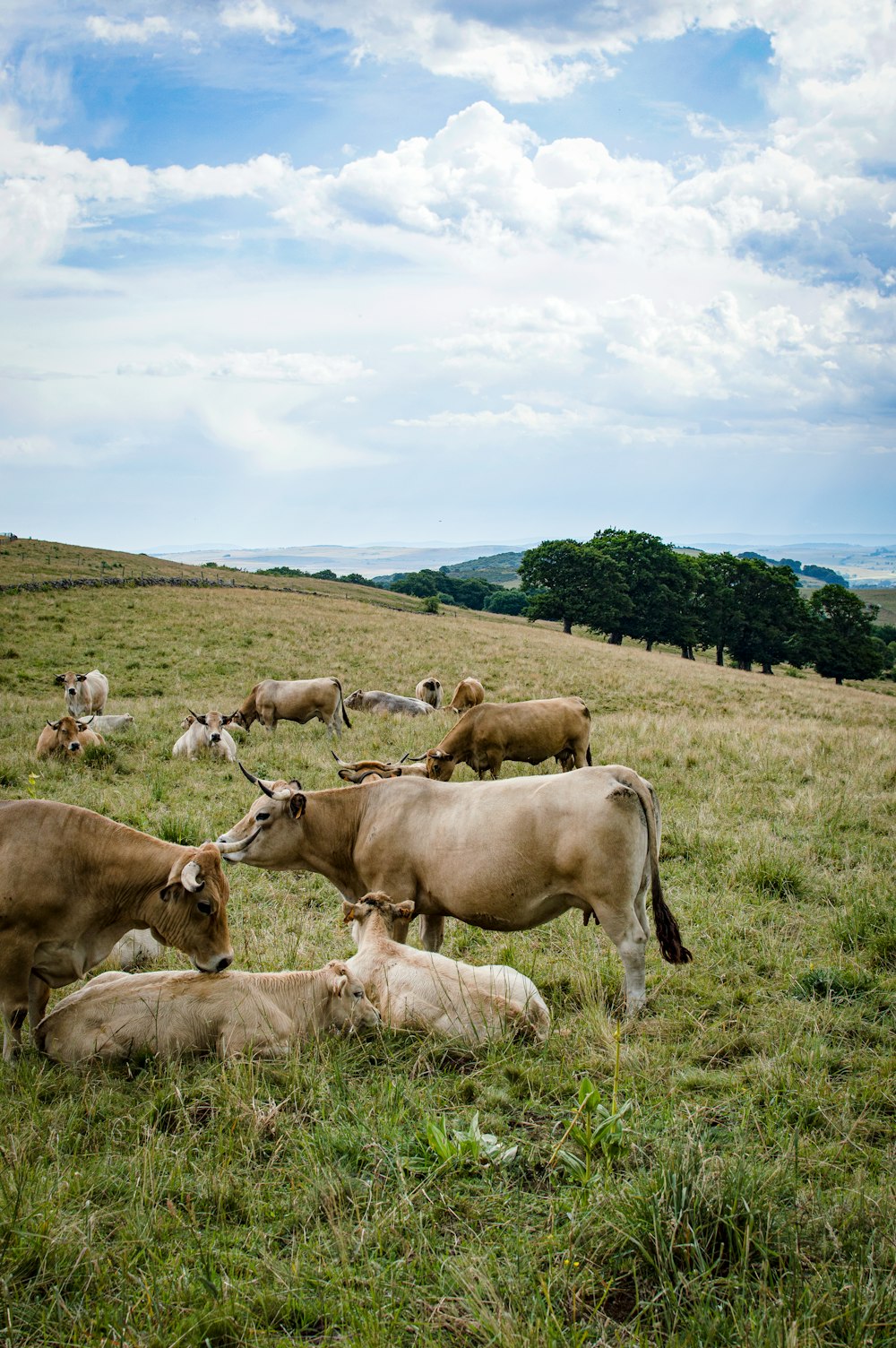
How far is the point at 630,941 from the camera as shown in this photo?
19.9 feet

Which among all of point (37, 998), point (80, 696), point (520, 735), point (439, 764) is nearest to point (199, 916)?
point (37, 998)

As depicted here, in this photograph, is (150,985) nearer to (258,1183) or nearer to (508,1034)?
(258,1183)

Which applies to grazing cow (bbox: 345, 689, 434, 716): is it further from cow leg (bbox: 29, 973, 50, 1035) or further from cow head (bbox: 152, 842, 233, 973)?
cow leg (bbox: 29, 973, 50, 1035)

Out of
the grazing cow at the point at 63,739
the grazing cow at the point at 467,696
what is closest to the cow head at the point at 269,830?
the grazing cow at the point at 63,739

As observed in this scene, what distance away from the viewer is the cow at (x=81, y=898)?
17.7ft

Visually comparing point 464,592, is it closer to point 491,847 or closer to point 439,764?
point 439,764

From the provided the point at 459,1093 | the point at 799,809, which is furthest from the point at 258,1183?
the point at 799,809

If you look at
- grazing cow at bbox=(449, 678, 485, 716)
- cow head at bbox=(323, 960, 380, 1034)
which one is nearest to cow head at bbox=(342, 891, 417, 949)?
cow head at bbox=(323, 960, 380, 1034)

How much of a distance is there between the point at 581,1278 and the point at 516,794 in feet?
12.5

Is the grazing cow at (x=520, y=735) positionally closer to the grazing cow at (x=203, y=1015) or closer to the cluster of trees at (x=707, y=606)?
the grazing cow at (x=203, y=1015)

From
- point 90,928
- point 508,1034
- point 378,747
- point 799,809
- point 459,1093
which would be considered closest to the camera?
point 459,1093

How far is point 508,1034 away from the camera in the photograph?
17.0 ft

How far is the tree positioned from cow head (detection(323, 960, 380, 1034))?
6170 cm

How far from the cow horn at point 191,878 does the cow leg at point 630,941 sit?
2.89 metres
